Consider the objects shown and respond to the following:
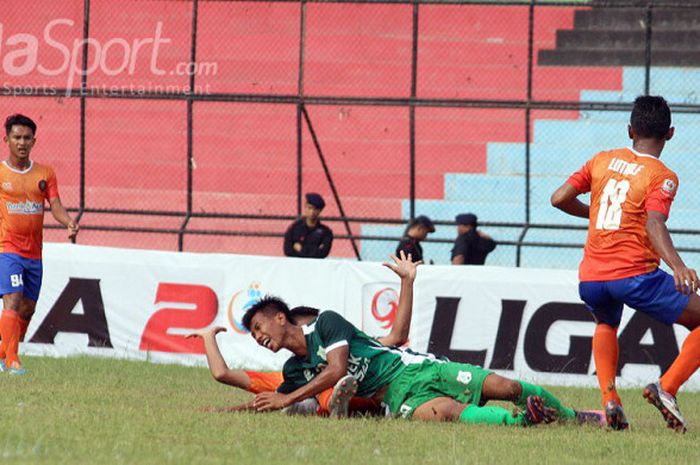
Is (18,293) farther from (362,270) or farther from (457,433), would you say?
(457,433)

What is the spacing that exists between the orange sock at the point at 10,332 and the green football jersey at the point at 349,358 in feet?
12.8

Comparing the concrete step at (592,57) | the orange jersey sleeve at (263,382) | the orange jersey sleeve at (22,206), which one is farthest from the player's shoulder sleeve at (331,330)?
the concrete step at (592,57)

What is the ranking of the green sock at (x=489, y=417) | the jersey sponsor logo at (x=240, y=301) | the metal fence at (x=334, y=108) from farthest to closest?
the metal fence at (x=334, y=108) → the jersey sponsor logo at (x=240, y=301) → the green sock at (x=489, y=417)

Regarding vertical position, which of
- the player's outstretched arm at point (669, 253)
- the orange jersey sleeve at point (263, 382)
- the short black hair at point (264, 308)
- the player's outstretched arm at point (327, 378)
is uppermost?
the player's outstretched arm at point (669, 253)

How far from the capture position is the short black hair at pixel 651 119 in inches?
367

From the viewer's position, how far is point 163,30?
2294 cm

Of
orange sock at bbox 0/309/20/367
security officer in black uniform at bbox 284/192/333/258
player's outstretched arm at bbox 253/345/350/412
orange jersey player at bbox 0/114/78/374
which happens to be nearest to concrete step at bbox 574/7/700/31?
security officer in black uniform at bbox 284/192/333/258

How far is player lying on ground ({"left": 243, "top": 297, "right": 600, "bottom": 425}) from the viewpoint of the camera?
9.02 metres

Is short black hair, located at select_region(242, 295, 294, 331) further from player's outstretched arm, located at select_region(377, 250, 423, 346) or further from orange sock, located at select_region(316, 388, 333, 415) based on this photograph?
player's outstretched arm, located at select_region(377, 250, 423, 346)

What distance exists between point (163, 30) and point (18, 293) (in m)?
11.1

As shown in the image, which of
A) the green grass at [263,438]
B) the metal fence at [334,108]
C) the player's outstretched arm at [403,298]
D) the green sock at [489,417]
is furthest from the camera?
the metal fence at [334,108]

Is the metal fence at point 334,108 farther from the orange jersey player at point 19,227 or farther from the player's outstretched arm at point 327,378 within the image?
the player's outstretched arm at point 327,378

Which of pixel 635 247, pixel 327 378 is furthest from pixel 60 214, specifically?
pixel 635 247

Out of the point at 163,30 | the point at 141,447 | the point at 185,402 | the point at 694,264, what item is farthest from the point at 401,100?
the point at 141,447
